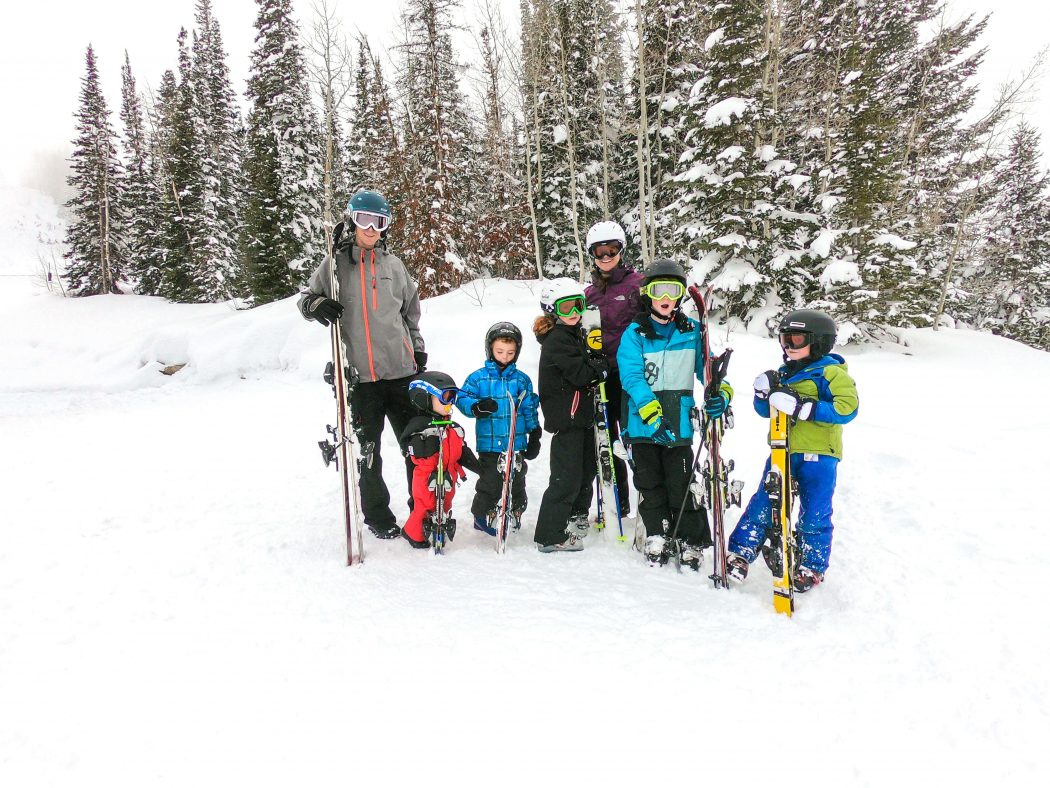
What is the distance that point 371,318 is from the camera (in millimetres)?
4098

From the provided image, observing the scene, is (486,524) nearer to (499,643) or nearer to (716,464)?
(499,643)

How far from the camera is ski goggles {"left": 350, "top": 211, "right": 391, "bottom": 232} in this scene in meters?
3.94

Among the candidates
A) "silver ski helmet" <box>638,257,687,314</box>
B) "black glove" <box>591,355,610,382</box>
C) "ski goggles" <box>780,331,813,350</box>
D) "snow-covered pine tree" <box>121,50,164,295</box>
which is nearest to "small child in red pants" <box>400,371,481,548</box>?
"black glove" <box>591,355,610,382</box>

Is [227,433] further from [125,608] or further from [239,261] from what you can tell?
[239,261]

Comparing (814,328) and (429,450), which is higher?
(814,328)

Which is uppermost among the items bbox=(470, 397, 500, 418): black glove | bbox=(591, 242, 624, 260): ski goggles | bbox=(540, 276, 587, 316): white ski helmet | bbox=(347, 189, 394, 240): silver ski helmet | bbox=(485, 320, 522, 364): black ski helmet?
bbox=(347, 189, 394, 240): silver ski helmet

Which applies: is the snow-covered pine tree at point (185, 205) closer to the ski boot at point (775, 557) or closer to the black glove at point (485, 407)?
the black glove at point (485, 407)

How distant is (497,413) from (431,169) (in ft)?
58.6

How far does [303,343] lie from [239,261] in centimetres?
1926

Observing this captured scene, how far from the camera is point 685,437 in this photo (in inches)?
147

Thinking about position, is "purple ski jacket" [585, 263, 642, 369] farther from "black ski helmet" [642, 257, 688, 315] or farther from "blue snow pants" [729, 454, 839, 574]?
"blue snow pants" [729, 454, 839, 574]

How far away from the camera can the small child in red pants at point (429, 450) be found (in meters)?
4.05

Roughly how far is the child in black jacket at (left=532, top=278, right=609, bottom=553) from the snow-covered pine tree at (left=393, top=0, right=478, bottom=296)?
51.6 ft

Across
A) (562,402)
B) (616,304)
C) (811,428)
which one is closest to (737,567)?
(811,428)
